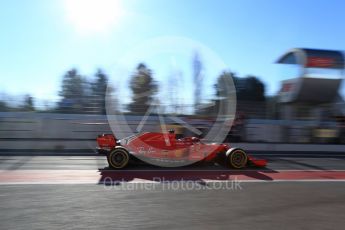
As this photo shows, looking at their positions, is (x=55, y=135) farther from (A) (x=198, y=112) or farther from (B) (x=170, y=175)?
(B) (x=170, y=175)

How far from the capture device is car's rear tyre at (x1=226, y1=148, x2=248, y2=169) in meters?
13.0

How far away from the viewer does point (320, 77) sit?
24188mm

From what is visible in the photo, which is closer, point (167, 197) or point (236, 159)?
point (167, 197)

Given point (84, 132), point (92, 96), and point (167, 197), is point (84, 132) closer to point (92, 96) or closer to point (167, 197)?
point (92, 96)

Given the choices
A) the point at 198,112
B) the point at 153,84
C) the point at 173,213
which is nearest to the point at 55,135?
the point at 153,84

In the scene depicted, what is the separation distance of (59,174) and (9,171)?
1.45 metres

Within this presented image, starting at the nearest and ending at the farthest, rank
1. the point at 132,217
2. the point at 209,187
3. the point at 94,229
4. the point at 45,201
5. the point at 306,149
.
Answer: the point at 94,229
the point at 132,217
the point at 45,201
the point at 209,187
the point at 306,149

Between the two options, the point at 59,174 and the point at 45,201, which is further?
the point at 59,174

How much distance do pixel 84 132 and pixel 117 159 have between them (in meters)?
8.31

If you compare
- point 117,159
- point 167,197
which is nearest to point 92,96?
point 117,159

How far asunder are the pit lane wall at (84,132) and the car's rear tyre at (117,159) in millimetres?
6990

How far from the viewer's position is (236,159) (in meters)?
13.0

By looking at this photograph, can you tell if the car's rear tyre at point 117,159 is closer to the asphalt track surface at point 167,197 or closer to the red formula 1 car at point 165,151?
the red formula 1 car at point 165,151

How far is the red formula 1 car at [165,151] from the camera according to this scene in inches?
494
